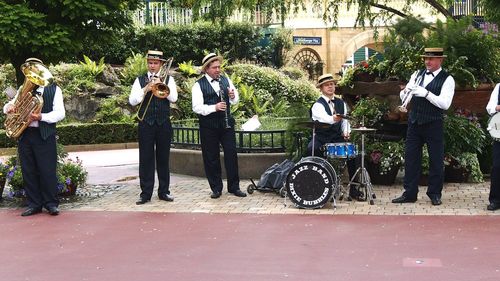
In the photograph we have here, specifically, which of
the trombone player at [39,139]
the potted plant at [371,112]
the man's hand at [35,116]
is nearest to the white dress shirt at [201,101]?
the trombone player at [39,139]

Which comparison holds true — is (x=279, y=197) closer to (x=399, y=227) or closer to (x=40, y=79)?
(x=399, y=227)

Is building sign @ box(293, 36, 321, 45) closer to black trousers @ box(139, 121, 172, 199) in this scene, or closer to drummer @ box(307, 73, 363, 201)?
black trousers @ box(139, 121, 172, 199)

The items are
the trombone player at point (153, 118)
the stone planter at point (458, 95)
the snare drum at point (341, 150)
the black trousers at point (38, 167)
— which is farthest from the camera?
the stone planter at point (458, 95)

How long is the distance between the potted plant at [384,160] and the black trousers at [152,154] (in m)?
2.79

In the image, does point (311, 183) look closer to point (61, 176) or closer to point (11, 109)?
point (61, 176)

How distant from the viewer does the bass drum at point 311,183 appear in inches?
328

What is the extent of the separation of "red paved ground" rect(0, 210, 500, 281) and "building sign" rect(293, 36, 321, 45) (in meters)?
22.7

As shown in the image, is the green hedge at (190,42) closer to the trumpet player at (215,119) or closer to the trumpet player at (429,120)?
the trumpet player at (215,119)

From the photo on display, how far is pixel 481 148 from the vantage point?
34.6 feet

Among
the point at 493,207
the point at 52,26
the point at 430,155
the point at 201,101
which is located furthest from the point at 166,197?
the point at 493,207

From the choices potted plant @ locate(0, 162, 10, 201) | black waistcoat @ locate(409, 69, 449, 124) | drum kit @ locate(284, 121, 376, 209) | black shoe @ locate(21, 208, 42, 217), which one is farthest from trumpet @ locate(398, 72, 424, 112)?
potted plant @ locate(0, 162, 10, 201)

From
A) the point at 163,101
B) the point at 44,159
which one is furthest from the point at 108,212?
the point at 163,101

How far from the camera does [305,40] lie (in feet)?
101

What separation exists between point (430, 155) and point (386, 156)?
1.30 m
